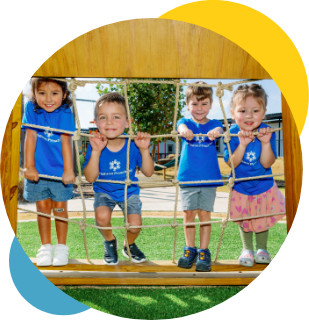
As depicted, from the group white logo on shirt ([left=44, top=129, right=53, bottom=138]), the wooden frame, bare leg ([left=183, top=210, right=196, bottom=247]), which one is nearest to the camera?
the wooden frame

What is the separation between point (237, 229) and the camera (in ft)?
5.74

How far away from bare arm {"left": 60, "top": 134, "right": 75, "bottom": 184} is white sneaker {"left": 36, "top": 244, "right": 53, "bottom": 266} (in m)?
0.35

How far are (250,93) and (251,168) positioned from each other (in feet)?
1.14

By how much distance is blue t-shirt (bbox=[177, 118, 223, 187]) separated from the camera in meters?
1.64

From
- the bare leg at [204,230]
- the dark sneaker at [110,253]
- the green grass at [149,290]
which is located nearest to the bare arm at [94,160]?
the green grass at [149,290]

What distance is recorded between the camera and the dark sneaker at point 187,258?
1700mm

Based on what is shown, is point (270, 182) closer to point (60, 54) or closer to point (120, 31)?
point (120, 31)

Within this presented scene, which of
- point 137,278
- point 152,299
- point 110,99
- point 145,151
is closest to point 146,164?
point 145,151

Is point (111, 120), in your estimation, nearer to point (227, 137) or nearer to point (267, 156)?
point (227, 137)

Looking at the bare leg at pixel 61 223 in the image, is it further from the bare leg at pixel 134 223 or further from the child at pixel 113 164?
the bare leg at pixel 134 223

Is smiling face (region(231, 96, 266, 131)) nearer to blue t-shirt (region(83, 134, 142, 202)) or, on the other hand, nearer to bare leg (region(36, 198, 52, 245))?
blue t-shirt (region(83, 134, 142, 202))

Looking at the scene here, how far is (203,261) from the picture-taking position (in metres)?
1.70

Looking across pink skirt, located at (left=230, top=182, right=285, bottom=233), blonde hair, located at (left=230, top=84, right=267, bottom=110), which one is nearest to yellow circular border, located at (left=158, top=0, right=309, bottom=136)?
blonde hair, located at (left=230, top=84, right=267, bottom=110)

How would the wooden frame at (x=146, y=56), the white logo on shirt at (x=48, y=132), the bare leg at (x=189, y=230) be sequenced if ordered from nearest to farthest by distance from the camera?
Answer: the wooden frame at (x=146, y=56) < the white logo on shirt at (x=48, y=132) < the bare leg at (x=189, y=230)
